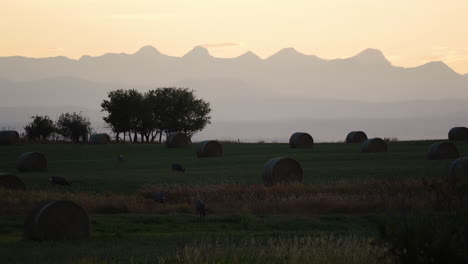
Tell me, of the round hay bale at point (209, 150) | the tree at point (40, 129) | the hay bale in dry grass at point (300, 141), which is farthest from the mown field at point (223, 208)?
the tree at point (40, 129)

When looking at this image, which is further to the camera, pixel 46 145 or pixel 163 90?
pixel 163 90

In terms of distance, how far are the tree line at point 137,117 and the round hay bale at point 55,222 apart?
66.9 m

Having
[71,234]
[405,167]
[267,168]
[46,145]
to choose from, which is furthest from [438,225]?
[46,145]

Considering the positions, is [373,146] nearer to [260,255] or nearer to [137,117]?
[137,117]

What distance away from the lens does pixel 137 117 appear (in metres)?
92.8

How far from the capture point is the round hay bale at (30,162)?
47688 millimetres

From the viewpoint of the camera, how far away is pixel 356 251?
17.2 m

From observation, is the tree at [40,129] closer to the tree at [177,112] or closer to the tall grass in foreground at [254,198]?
the tree at [177,112]

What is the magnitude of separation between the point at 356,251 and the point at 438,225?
427 cm

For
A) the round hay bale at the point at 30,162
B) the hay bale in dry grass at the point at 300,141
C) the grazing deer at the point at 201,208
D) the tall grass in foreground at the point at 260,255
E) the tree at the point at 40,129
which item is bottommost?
the tall grass in foreground at the point at 260,255

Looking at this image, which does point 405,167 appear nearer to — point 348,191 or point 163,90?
point 348,191

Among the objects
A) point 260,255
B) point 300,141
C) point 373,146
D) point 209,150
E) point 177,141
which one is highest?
point 177,141

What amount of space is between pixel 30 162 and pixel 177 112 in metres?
50.4

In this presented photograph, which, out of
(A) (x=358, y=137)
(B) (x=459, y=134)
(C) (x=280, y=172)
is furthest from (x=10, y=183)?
(A) (x=358, y=137)
